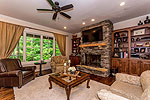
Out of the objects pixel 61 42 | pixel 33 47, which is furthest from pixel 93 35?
pixel 33 47

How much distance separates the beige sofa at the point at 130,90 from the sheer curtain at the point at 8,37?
13.3 feet

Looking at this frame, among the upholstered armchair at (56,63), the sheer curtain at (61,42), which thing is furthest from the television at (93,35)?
the upholstered armchair at (56,63)

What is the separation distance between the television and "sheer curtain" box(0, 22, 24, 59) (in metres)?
3.62

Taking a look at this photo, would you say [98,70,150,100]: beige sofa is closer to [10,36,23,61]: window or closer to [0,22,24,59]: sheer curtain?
[0,22,24,59]: sheer curtain

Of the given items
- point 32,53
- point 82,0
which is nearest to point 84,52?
point 82,0

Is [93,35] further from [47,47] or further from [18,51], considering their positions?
[18,51]

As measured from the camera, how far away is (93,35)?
4023 millimetres

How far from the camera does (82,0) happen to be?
7.04ft

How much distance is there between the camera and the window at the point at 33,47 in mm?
3903

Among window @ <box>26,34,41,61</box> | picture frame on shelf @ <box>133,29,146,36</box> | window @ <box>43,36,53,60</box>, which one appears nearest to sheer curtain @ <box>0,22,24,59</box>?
window @ <box>26,34,41,61</box>

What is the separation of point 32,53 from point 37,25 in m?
1.74

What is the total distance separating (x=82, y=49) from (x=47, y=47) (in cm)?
247

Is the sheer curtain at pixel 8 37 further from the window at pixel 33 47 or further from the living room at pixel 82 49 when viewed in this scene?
the window at pixel 33 47

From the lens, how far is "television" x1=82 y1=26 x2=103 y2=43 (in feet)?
12.2
